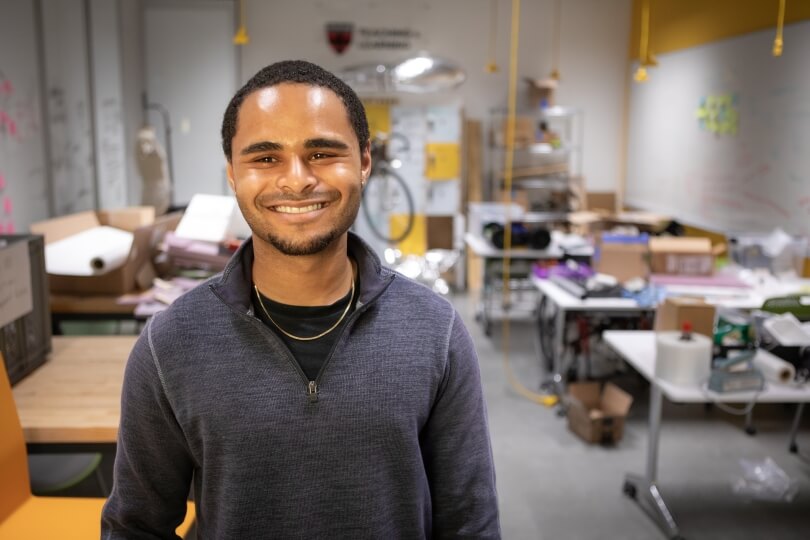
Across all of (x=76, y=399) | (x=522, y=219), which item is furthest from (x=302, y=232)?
(x=522, y=219)

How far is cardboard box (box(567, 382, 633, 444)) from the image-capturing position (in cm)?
368

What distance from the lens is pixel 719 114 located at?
593cm

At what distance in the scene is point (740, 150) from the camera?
559 centimetres

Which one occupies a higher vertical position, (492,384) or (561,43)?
(561,43)

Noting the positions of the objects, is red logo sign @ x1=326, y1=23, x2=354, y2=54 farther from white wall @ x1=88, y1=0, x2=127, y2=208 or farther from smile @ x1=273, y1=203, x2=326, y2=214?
smile @ x1=273, y1=203, x2=326, y2=214

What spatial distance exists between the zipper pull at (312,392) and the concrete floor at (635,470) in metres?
2.05

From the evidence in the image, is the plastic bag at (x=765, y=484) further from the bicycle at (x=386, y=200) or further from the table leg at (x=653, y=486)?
the bicycle at (x=386, y=200)

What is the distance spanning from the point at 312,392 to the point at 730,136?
5593 mm

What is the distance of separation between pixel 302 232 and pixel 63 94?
4903mm

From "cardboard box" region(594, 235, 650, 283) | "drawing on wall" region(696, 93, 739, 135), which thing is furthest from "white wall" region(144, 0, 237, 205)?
"drawing on wall" region(696, 93, 739, 135)

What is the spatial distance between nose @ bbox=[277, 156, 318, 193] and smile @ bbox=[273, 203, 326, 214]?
3 centimetres

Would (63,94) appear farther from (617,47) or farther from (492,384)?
(617,47)

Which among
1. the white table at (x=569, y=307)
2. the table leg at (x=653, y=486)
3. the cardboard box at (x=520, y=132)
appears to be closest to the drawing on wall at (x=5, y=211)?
the white table at (x=569, y=307)

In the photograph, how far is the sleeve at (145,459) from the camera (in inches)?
43.1
